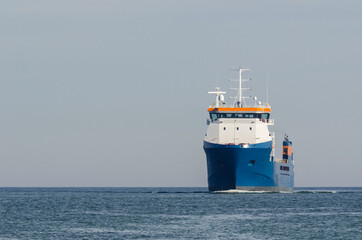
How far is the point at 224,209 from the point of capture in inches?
3575

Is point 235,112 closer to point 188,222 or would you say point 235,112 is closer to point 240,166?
point 240,166

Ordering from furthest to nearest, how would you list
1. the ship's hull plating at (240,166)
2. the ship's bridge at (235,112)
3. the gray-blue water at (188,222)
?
1. the ship's bridge at (235,112)
2. the ship's hull plating at (240,166)
3. the gray-blue water at (188,222)

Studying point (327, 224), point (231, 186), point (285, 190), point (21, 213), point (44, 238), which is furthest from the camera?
point (285, 190)

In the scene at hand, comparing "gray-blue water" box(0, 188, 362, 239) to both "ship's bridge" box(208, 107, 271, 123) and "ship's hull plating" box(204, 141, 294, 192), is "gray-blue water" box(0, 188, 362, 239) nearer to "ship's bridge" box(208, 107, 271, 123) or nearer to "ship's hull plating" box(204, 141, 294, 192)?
"ship's hull plating" box(204, 141, 294, 192)

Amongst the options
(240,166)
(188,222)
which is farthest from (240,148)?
(188,222)

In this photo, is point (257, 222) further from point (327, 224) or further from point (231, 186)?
point (231, 186)

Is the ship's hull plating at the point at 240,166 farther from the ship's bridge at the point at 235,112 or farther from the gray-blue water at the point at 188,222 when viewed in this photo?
the gray-blue water at the point at 188,222

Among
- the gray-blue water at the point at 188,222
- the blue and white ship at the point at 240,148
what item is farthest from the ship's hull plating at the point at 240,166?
the gray-blue water at the point at 188,222

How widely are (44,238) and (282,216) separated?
27999mm

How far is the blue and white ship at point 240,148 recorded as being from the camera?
117750 mm

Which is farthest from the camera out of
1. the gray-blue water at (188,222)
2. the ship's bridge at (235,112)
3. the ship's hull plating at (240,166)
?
the ship's bridge at (235,112)

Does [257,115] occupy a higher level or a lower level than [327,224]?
higher

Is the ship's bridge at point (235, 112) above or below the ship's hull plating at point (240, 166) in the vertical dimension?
above

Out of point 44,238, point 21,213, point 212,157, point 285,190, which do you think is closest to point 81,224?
point 44,238
